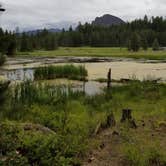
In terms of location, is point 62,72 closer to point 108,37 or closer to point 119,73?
point 119,73

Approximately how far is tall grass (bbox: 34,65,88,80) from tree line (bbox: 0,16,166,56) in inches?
1924

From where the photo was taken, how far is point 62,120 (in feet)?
33.1

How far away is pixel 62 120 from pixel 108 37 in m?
98.6

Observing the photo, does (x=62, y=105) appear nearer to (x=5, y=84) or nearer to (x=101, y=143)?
(x=101, y=143)

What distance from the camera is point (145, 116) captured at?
38.7ft

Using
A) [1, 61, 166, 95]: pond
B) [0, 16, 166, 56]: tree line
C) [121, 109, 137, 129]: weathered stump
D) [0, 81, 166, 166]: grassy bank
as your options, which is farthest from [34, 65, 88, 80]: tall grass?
[0, 16, 166, 56]: tree line

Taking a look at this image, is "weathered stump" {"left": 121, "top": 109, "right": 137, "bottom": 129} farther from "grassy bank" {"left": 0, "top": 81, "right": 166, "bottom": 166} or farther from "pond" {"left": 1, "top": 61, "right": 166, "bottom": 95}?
"pond" {"left": 1, "top": 61, "right": 166, "bottom": 95}

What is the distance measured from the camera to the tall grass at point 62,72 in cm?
2889

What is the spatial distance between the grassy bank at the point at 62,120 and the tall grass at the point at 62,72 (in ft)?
34.8

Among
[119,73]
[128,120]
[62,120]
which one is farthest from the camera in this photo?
[119,73]

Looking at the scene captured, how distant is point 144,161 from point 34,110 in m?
5.28

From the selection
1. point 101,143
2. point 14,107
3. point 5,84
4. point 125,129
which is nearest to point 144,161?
point 101,143

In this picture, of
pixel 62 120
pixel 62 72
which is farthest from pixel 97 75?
Result: pixel 62 120

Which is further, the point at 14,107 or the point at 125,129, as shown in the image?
the point at 14,107
